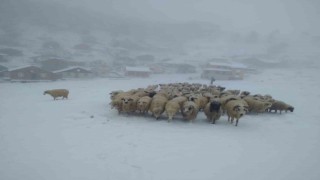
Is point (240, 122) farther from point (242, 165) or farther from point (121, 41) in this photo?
point (121, 41)

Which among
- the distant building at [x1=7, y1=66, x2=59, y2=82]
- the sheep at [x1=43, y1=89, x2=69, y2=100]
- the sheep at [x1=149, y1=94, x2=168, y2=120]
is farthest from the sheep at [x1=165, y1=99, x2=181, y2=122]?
the distant building at [x1=7, y1=66, x2=59, y2=82]

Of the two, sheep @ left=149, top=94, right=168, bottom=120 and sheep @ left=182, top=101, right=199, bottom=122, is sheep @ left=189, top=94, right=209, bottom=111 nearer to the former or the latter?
sheep @ left=182, top=101, right=199, bottom=122

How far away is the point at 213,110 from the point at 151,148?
194 inches

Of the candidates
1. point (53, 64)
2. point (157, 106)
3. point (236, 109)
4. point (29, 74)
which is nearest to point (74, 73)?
point (29, 74)

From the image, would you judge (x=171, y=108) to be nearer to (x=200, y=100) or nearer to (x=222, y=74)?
(x=200, y=100)

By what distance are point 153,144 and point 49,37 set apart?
245ft

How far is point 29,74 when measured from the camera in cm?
4144

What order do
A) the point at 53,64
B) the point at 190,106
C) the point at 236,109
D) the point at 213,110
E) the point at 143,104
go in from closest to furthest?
the point at 236,109, the point at 190,106, the point at 213,110, the point at 143,104, the point at 53,64

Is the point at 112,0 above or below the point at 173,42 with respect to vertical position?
above

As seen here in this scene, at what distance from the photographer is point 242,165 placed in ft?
31.3

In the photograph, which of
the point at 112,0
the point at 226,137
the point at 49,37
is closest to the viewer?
the point at 226,137

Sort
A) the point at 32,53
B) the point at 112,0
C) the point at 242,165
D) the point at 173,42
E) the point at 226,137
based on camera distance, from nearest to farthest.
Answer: the point at 242,165, the point at 226,137, the point at 32,53, the point at 173,42, the point at 112,0

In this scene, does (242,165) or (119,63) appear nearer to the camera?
(242,165)

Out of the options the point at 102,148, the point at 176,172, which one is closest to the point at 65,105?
the point at 102,148
